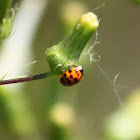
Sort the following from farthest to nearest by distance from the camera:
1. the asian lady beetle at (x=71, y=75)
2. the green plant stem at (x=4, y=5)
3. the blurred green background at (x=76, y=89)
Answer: the blurred green background at (x=76, y=89) → the asian lady beetle at (x=71, y=75) → the green plant stem at (x=4, y=5)

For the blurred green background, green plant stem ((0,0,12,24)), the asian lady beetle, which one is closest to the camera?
green plant stem ((0,0,12,24))

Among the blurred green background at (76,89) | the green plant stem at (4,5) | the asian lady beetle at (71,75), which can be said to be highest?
the green plant stem at (4,5)

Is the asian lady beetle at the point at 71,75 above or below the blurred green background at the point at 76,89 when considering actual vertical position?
above

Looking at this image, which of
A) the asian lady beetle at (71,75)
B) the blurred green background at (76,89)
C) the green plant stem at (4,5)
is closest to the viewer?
the green plant stem at (4,5)

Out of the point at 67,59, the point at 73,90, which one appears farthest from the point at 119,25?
the point at 67,59

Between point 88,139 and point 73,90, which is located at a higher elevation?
point 73,90

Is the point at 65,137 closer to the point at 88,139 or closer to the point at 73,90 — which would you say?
the point at 73,90

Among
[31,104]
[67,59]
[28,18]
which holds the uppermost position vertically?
[67,59]

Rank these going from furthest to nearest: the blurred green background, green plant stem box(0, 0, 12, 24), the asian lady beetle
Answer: the blurred green background → the asian lady beetle → green plant stem box(0, 0, 12, 24)

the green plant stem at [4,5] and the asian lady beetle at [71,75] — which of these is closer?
the green plant stem at [4,5]
